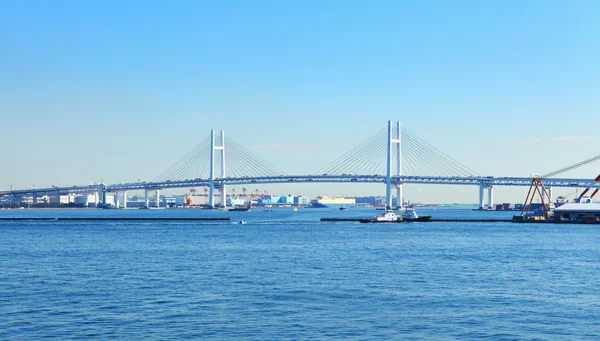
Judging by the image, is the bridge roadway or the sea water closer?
Answer: the sea water

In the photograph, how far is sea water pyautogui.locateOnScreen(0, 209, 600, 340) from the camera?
17578 mm

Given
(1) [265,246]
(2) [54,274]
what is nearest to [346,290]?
(2) [54,274]

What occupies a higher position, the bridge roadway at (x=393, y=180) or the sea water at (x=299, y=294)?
the bridge roadway at (x=393, y=180)

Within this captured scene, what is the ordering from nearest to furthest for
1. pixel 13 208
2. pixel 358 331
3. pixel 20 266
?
pixel 358 331 < pixel 20 266 < pixel 13 208

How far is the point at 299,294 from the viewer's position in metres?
22.7

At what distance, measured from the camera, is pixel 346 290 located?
76.9 ft

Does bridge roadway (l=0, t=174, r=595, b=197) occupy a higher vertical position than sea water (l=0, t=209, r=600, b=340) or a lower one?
higher

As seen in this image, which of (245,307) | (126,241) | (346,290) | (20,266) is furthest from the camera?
(126,241)

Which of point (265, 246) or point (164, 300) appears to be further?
point (265, 246)

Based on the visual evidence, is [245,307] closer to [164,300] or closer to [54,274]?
[164,300]

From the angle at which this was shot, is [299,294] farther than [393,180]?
No

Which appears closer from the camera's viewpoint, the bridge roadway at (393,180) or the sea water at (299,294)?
the sea water at (299,294)

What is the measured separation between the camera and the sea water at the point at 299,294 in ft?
57.7

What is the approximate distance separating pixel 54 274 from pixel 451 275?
14192mm
